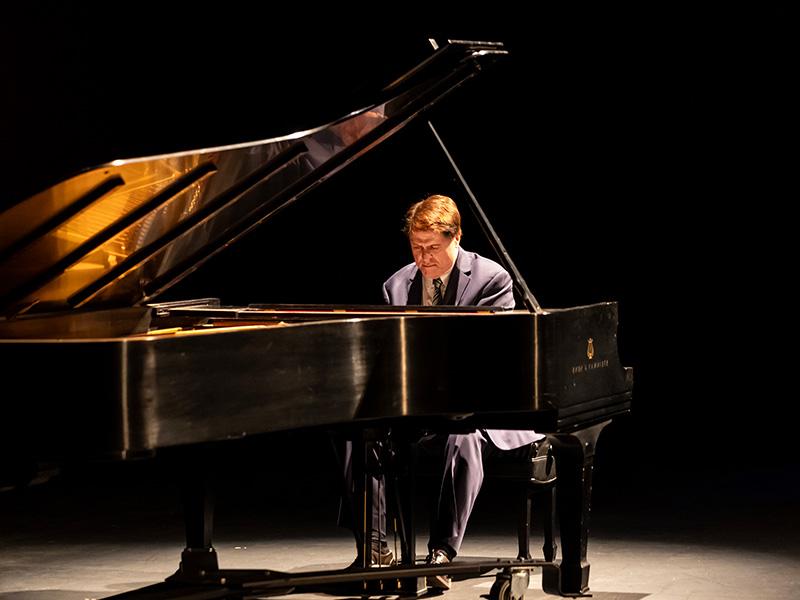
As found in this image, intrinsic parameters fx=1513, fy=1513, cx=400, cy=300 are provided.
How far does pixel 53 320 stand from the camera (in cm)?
395

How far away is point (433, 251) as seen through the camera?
4.89m

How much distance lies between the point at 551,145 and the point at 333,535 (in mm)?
2480

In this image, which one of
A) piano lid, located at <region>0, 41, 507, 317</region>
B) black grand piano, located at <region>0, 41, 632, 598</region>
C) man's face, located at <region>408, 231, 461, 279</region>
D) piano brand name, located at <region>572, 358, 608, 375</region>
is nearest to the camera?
black grand piano, located at <region>0, 41, 632, 598</region>

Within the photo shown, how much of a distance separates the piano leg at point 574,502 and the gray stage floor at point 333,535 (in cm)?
13

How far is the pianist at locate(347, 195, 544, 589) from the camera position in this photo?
4.68 meters

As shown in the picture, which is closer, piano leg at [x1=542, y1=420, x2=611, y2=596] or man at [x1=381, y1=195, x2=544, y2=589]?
piano leg at [x1=542, y1=420, x2=611, y2=596]

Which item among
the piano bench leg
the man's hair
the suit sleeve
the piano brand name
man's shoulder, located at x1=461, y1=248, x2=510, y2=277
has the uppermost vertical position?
the man's hair

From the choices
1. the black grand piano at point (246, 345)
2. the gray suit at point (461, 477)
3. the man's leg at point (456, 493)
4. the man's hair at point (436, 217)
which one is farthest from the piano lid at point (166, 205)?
the man's leg at point (456, 493)

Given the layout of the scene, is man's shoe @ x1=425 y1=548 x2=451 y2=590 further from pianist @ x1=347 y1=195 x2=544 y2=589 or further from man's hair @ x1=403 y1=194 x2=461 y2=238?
man's hair @ x1=403 y1=194 x2=461 y2=238

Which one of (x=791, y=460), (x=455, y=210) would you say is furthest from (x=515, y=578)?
(x=791, y=460)

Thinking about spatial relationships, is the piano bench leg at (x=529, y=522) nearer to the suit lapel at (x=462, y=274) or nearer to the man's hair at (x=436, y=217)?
the suit lapel at (x=462, y=274)

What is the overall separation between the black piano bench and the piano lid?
3.58 ft

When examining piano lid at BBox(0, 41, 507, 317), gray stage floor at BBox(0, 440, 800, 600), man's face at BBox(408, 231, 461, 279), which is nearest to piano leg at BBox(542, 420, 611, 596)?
gray stage floor at BBox(0, 440, 800, 600)

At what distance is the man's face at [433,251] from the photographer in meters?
4.88
